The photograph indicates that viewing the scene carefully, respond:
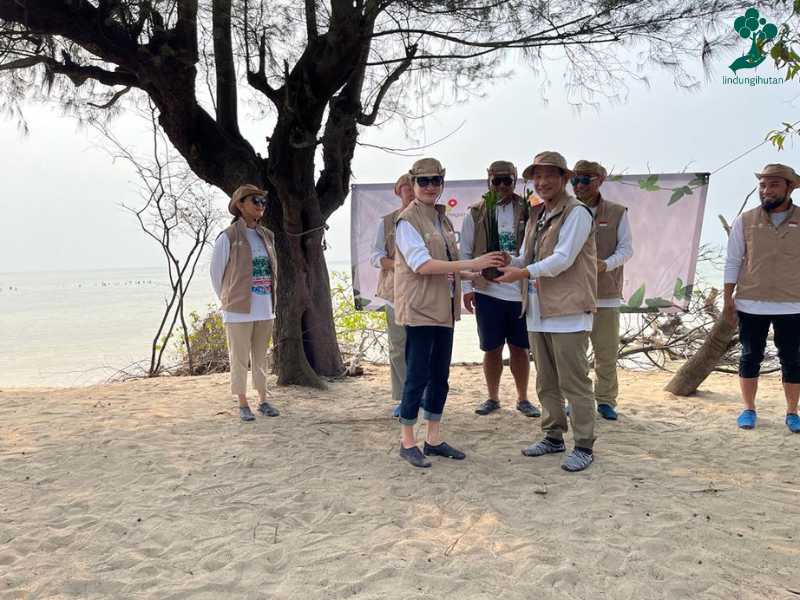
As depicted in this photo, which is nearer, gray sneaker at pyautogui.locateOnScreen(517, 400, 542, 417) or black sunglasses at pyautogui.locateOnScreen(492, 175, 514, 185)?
black sunglasses at pyautogui.locateOnScreen(492, 175, 514, 185)

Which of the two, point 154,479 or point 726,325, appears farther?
point 726,325

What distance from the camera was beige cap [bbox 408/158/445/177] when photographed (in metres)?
2.97

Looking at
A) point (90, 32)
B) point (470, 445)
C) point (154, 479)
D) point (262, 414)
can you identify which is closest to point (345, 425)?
point (262, 414)

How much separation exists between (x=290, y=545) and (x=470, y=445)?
4.79 ft

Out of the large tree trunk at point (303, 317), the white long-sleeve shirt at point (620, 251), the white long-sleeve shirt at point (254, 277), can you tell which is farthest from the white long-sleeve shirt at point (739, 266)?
the large tree trunk at point (303, 317)

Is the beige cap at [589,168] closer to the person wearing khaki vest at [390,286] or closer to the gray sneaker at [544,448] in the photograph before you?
the person wearing khaki vest at [390,286]

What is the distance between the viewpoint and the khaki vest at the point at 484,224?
3.80 metres

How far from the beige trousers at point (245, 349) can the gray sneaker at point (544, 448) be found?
6.26 feet

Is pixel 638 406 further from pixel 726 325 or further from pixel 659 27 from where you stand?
pixel 659 27

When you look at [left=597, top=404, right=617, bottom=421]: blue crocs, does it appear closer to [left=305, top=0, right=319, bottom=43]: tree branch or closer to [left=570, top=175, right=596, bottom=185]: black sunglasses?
[left=570, top=175, right=596, bottom=185]: black sunglasses

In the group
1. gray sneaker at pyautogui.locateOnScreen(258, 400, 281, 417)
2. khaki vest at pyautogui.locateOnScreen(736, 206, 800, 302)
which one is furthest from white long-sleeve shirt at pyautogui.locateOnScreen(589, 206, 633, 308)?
gray sneaker at pyautogui.locateOnScreen(258, 400, 281, 417)

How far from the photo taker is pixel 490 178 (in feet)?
12.6

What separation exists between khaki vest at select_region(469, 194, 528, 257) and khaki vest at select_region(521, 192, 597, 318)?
0.74 meters

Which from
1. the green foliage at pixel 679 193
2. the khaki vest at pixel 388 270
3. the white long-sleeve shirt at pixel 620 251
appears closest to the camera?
the white long-sleeve shirt at pixel 620 251
